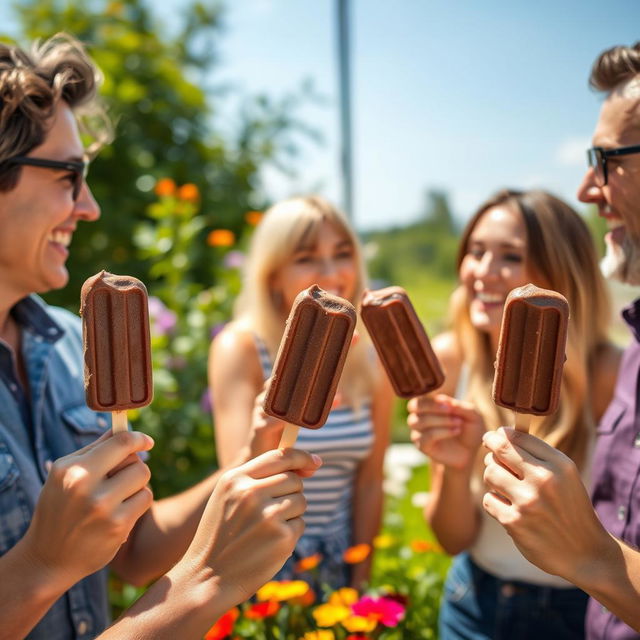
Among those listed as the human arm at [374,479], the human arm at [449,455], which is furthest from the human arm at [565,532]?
the human arm at [374,479]

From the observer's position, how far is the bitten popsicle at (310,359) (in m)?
1.66

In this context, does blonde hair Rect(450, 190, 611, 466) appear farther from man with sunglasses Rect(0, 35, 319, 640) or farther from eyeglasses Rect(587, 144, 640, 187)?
man with sunglasses Rect(0, 35, 319, 640)

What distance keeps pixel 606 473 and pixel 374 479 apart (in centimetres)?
141

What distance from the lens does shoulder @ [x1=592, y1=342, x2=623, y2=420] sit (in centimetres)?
273

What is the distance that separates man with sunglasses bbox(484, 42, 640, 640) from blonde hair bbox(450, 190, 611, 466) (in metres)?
0.39

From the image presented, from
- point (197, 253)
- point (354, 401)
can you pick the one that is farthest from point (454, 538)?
point (197, 253)

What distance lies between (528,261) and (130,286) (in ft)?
6.00

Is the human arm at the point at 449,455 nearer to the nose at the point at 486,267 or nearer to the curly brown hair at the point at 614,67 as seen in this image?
the nose at the point at 486,267

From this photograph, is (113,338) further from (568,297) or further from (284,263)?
(568,297)

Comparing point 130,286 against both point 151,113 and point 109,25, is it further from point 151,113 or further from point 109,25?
point 109,25

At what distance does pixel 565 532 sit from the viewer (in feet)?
4.99

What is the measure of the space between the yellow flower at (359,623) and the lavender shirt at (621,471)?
0.76m

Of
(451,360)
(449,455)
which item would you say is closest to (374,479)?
(451,360)

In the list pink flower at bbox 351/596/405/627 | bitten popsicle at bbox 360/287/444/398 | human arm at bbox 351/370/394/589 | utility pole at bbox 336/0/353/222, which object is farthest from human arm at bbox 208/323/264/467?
utility pole at bbox 336/0/353/222
